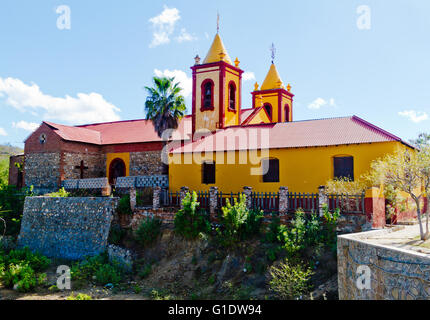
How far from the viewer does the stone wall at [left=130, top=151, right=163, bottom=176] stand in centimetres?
2866

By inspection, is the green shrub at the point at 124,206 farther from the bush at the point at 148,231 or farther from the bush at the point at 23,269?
the bush at the point at 23,269

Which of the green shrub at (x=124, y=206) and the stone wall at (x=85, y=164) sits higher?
the stone wall at (x=85, y=164)

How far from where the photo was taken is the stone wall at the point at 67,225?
65.6 feet

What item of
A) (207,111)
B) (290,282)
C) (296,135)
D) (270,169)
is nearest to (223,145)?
(270,169)

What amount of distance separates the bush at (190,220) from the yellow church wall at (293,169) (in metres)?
3.63

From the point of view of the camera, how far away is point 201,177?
2170cm

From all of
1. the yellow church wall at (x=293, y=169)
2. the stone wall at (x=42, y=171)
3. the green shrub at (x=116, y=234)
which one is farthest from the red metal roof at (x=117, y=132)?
the green shrub at (x=116, y=234)

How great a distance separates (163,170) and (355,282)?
18418 millimetres

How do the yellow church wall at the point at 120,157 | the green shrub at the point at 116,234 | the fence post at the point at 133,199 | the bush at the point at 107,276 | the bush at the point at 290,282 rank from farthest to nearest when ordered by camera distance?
the yellow church wall at the point at 120,157 → the fence post at the point at 133,199 → the green shrub at the point at 116,234 → the bush at the point at 107,276 → the bush at the point at 290,282

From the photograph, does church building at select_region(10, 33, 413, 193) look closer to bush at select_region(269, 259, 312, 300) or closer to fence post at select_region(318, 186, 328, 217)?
fence post at select_region(318, 186, 328, 217)

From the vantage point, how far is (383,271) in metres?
8.73

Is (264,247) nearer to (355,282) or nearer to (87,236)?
(355,282)

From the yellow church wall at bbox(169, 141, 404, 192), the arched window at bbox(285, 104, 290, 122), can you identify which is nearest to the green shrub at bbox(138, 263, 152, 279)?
the yellow church wall at bbox(169, 141, 404, 192)
